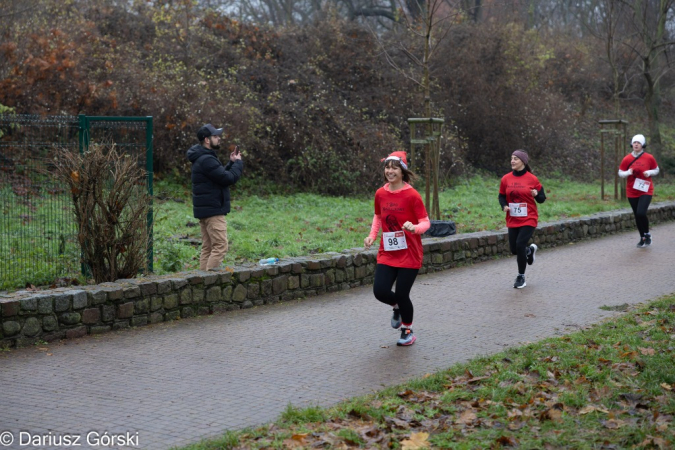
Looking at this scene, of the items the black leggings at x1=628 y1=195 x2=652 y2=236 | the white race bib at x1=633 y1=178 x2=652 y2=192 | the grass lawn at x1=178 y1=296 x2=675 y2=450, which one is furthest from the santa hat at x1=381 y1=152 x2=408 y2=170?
the white race bib at x1=633 y1=178 x2=652 y2=192

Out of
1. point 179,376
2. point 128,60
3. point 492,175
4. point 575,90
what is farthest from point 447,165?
point 179,376

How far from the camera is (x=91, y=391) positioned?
627 centimetres

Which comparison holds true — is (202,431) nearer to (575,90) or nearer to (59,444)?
(59,444)

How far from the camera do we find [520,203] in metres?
11.3

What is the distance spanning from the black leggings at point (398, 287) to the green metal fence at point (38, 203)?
3311 millimetres

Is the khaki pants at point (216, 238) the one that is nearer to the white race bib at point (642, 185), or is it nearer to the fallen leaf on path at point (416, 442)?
the fallen leaf on path at point (416, 442)

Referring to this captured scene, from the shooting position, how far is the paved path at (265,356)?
5.68 meters

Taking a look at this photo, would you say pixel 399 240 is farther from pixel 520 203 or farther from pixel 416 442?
pixel 520 203

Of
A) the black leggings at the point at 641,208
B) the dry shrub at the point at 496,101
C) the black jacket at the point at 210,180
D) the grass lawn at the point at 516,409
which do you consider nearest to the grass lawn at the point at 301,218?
the black jacket at the point at 210,180

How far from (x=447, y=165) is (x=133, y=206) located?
1662cm

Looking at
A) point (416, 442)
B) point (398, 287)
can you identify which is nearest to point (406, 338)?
point (398, 287)

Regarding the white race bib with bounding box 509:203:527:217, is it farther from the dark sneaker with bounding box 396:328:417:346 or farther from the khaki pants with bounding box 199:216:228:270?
the khaki pants with bounding box 199:216:228:270

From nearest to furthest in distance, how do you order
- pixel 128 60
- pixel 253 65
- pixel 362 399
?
pixel 362 399 < pixel 128 60 < pixel 253 65

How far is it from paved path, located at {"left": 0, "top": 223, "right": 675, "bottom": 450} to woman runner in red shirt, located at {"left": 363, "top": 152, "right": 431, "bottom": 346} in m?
0.47
